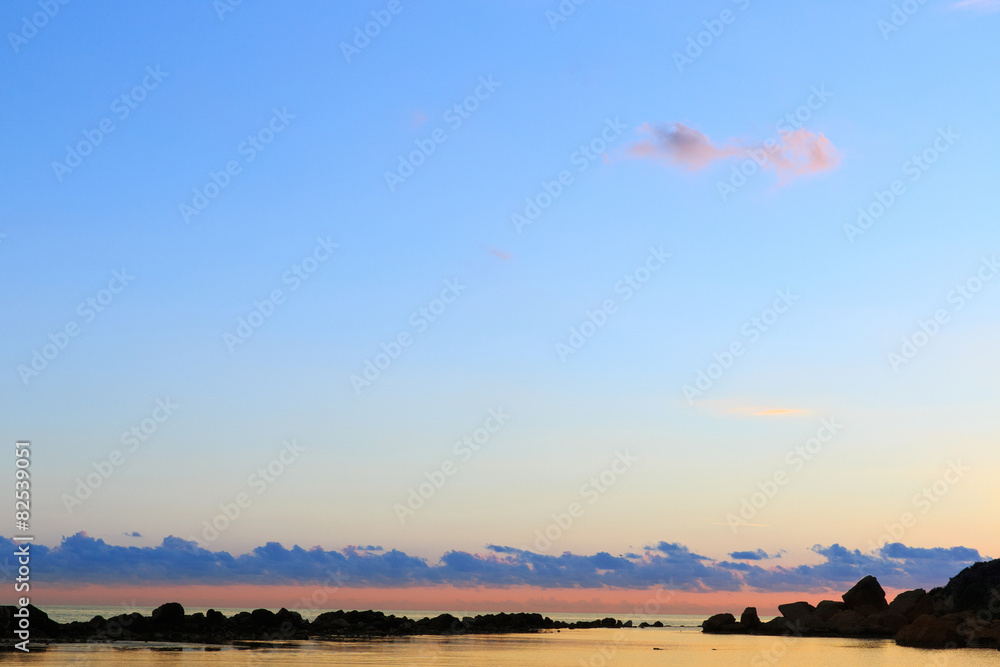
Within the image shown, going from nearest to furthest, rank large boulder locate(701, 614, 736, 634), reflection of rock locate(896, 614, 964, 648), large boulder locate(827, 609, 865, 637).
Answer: reflection of rock locate(896, 614, 964, 648)
large boulder locate(827, 609, 865, 637)
large boulder locate(701, 614, 736, 634)

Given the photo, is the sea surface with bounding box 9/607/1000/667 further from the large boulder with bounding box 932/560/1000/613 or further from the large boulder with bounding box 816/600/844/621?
the large boulder with bounding box 816/600/844/621

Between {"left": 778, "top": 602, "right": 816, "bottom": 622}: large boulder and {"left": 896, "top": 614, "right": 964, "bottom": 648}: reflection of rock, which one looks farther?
{"left": 778, "top": 602, "right": 816, "bottom": 622}: large boulder

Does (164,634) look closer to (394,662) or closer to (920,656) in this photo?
(394,662)

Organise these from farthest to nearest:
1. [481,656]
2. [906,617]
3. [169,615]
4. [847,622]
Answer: [847,622], [906,617], [169,615], [481,656]

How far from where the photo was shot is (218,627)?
79000 mm

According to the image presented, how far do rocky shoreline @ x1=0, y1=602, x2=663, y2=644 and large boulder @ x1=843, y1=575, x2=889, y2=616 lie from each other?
51.0 metres

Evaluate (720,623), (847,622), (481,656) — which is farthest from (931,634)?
(481,656)

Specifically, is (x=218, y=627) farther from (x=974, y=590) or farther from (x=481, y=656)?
(x=974, y=590)

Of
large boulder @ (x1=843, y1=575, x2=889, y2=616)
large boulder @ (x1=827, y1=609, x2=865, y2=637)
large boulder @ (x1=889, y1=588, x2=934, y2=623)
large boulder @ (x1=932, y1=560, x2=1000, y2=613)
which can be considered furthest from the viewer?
large boulder @ (x1=843, y1=575, x2=889, y2=616)

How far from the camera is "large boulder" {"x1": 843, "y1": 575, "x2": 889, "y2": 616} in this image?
118m

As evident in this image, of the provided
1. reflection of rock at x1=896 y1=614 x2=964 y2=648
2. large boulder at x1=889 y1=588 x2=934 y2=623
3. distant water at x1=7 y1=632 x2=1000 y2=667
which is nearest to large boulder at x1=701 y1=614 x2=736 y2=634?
large boulder at x1=889 y1=588 x2=934 y2=623

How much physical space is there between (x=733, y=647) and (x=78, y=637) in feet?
189

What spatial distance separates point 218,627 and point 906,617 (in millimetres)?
79689

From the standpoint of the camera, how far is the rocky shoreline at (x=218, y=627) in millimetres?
68188
